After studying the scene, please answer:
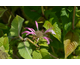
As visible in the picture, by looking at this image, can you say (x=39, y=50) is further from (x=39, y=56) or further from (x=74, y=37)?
(x=74, y=37)

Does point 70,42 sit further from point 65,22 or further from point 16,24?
point 16,24

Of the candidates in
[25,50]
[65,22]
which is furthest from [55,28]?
[25,50]

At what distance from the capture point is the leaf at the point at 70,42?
502mm

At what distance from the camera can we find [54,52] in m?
0.65

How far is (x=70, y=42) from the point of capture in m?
0.52

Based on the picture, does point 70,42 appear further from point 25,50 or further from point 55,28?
point 25,50

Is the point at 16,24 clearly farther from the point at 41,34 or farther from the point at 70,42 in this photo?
the point at 70,42

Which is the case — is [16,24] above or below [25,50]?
above

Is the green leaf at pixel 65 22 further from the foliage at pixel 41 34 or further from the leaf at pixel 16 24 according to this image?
the leaf at pixel 16 24

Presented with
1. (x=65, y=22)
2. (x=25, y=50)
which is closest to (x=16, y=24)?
(x=25, y=50)

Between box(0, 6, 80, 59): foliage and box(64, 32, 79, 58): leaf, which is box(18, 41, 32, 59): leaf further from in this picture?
box(64, 32, 79, 58): leaf

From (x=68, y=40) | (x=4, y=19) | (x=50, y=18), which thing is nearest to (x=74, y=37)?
(x=68, y=40)

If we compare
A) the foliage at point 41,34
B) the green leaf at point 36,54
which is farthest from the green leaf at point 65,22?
the green leaf at point 36,54

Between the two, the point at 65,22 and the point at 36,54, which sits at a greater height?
the point at 65,22
